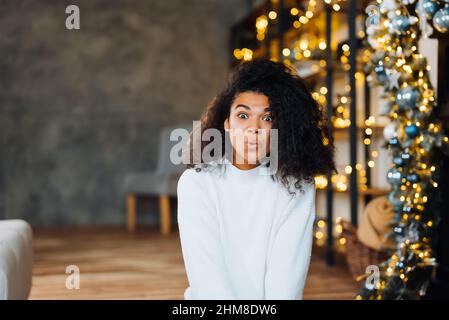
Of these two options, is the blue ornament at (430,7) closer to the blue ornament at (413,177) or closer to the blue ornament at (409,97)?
the blue ornament at (409,97)

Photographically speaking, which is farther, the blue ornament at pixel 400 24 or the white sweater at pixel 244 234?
the blue ornament at pixel 400 24

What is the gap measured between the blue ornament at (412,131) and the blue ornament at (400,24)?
1.20 ft

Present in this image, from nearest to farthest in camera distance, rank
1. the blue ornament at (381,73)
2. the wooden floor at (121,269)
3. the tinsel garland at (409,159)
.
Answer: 1. the tinsel garland at (409,159)
2. the blue ornament at (381,73)
3. the wooden floor at (121,269)

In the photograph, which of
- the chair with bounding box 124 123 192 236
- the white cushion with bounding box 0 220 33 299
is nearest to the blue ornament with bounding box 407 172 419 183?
the white cushion with bounding box 0 220 33 299

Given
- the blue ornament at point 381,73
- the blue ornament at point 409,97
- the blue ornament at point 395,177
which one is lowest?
the blue ornament at point 395,177

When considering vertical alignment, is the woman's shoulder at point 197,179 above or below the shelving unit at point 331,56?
below

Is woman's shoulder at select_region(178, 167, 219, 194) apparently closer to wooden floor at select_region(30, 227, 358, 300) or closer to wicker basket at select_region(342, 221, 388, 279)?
wooden floor at select_region(30, 227, 358, 300)

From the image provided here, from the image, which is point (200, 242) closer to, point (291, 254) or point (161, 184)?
point (291, 254)

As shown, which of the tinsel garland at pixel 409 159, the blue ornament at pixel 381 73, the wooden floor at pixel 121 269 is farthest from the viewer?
the wooden floor at pixel 121 269

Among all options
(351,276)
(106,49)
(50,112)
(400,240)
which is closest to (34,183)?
(50,112)

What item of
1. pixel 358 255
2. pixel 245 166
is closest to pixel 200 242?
pixel 245 166

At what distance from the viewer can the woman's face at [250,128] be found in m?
1.20

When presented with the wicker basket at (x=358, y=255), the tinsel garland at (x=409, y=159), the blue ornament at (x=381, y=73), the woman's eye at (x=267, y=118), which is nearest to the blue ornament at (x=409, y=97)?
the tinsel garland at (x=409, y=159)

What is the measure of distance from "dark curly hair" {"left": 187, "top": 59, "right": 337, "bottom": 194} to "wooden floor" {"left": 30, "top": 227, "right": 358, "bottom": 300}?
3.86 feet
